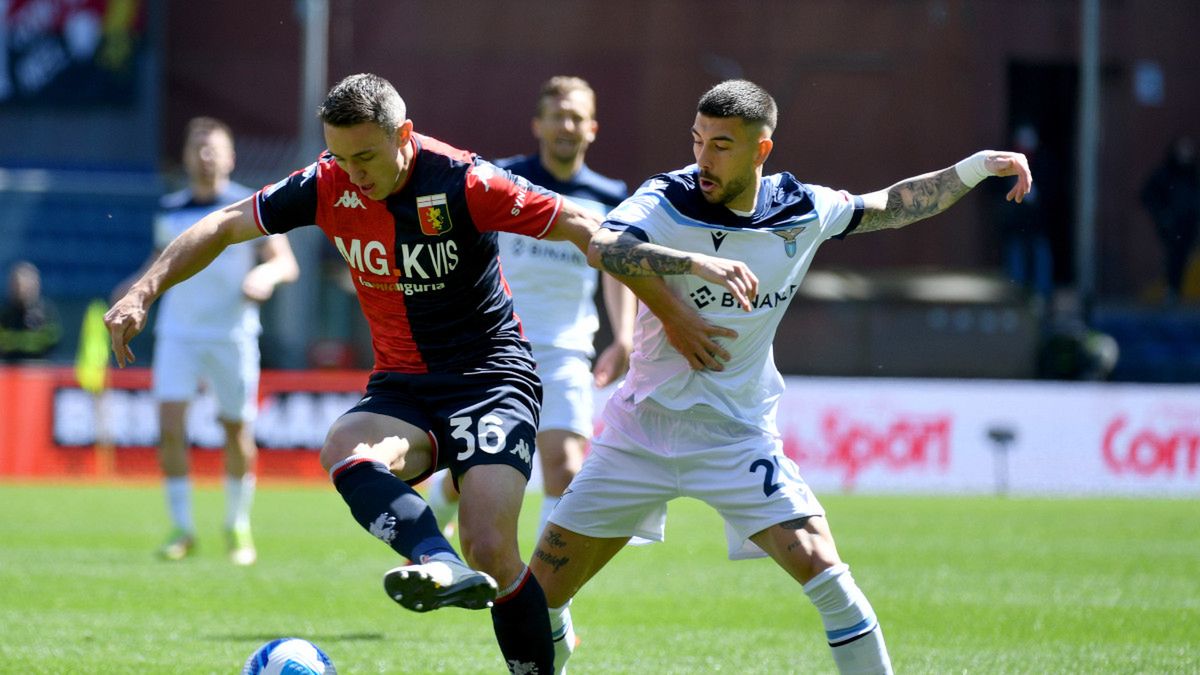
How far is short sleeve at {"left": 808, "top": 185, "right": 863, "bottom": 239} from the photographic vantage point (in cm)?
579

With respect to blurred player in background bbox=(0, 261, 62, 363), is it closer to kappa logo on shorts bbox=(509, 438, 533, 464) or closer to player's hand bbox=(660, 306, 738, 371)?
kappa logo on shorts bbox=(509, 438, 533, 464)

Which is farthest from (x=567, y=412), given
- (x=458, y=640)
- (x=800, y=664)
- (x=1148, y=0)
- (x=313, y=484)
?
(x=1148, y=0)

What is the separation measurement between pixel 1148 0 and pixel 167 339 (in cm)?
1936

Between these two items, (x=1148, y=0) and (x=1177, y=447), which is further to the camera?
(x=1148, y=0)

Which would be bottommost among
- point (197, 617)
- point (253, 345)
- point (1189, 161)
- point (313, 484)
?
point (313, 484)

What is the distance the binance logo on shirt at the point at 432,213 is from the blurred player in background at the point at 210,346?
5136 millimetres

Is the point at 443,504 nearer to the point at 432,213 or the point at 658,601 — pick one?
the point at 658,601

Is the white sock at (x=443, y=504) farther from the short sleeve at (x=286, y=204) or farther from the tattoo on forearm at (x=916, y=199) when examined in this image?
the tattoo on forearm at (x=916, y=199)

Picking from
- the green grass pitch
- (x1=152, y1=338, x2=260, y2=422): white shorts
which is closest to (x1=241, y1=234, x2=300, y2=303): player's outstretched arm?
(x1=152, y1=338, x2=260, y2=422): white shorts

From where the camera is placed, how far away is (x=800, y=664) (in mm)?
6973

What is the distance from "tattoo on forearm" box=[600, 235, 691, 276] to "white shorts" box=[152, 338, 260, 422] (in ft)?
20.4

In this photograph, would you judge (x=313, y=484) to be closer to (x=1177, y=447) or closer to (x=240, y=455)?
(x=240, y=455)

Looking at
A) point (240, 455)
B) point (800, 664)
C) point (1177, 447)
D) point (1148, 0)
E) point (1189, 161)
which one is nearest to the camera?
point (800, 664)

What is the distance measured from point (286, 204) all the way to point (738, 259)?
157 cm
